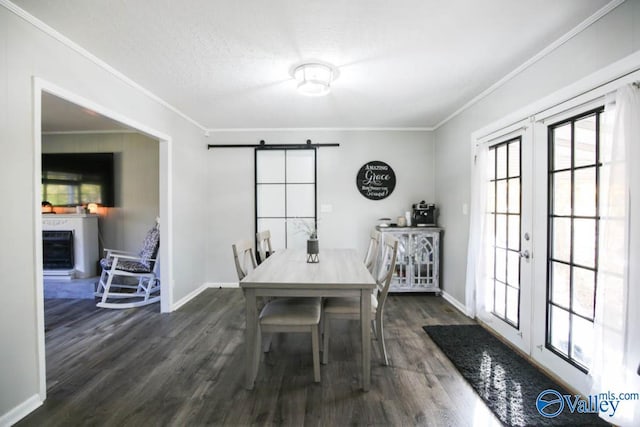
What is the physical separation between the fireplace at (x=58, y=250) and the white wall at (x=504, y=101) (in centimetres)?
553

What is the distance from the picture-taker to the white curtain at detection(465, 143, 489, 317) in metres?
2.90

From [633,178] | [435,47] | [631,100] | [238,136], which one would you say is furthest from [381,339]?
[238,136]

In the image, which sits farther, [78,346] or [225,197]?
[225,197]

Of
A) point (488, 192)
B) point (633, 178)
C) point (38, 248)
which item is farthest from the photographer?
point (488, 192)

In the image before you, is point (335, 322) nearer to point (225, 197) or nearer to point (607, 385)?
point (607, 385)

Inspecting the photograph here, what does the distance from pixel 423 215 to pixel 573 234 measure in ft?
7.15

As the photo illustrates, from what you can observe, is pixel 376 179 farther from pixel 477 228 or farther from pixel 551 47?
pixel 551 47

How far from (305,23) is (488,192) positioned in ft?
7.84

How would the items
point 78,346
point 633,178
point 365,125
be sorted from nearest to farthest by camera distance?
1. point 633,178
2. point 78,346
3. point 365,125

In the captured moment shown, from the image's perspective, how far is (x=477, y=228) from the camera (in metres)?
2.97

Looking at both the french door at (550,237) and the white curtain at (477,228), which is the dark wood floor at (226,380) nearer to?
the white curtain at (477,228)

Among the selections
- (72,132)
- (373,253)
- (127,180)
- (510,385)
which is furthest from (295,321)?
(72,132)

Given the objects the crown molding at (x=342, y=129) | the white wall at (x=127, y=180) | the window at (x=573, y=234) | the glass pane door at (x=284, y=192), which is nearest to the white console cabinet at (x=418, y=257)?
the glass pane door at (x=284, y=192)

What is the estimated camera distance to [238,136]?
443cm
